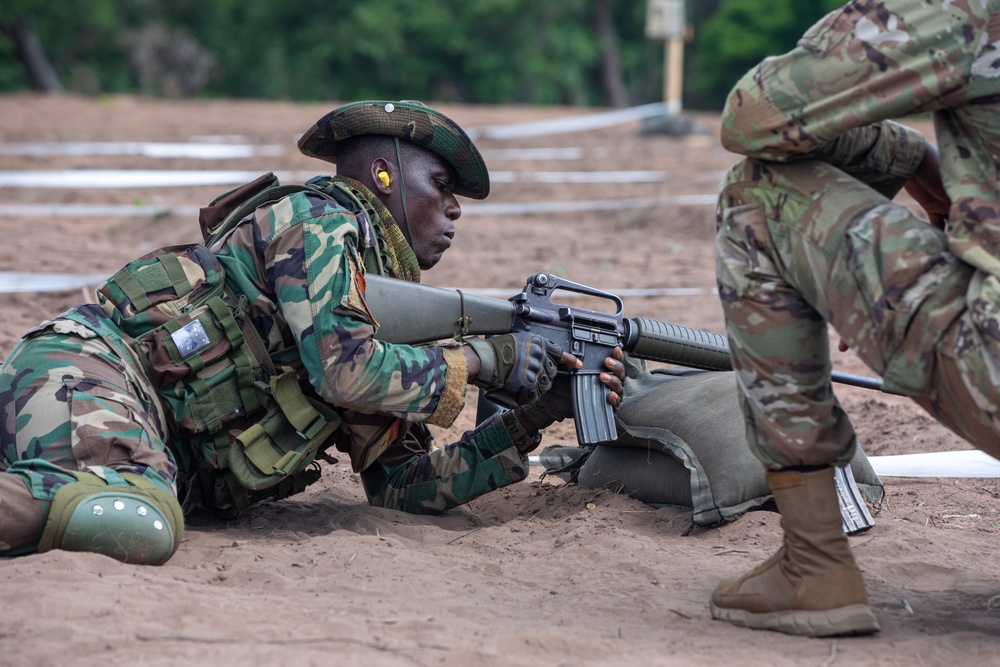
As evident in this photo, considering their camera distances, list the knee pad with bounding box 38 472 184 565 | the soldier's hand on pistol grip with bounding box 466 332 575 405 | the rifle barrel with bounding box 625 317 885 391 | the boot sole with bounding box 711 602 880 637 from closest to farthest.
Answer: the boot sole with bounding box 711 602 880 637 → the knee pad with bounding box 38 472 184 565 → the soldier's hand on pistol grip with bounding box 466 332 575 405 → the rifle barrel with bounding box 625 317 885 391

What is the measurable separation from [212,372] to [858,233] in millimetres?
1859

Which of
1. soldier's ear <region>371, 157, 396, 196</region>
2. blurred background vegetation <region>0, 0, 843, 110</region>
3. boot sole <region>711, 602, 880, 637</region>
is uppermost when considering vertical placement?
blurred background vegetation <region>0, 0, 843, 110</region>

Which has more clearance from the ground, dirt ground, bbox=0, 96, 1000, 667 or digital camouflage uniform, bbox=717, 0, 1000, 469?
digital camouflage uniform, bbox=717, 0, 1000, 469

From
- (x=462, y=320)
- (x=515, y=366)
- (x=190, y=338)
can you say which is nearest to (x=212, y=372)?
(x=190, y=338)

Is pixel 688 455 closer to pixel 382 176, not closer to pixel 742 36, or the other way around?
pixel 382 176

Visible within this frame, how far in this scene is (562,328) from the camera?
374 centimetres

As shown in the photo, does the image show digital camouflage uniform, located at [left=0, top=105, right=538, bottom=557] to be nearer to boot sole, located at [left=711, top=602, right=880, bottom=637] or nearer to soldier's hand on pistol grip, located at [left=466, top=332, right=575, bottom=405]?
soldier's hand on pistol grip, located at [left=466, top=332, right=575, bottom=405]

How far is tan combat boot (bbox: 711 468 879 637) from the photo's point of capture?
250cm

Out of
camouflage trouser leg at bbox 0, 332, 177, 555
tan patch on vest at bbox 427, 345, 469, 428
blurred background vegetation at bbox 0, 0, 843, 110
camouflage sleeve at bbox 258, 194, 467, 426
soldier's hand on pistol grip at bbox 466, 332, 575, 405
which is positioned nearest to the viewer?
camouflage trouser leg at bbox 0, 332, 177, 555

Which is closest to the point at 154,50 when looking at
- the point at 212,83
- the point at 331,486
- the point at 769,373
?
the point at 212,83

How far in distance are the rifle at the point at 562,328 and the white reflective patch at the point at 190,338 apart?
48 cm

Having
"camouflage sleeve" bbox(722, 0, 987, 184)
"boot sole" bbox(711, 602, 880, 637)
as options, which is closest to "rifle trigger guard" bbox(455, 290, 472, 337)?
"camouflage sleeve" bbox(722, 0, 987, 184)

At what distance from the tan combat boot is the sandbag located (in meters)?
0.94

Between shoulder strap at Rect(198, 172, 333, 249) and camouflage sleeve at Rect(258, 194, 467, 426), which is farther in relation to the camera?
shoulder strap at Rect(198, 172, 333, 249)
